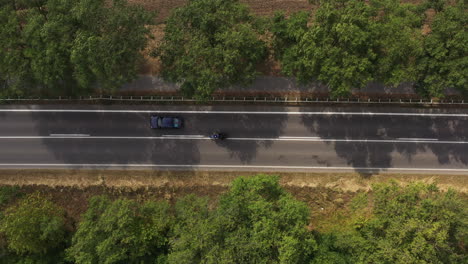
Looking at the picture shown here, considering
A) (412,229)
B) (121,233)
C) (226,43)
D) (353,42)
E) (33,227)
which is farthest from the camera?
(33,227)

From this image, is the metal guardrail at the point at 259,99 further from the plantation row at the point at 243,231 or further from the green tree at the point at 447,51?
the plantation row at the point at 243,231

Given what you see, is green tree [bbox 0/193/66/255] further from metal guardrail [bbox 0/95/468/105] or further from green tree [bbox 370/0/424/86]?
green tree [bbox 370/0/424/86]

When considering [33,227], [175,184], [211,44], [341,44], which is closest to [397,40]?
[341,44]

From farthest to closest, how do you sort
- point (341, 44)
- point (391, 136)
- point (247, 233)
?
point (391, 136)
point (341, 44)
point (247, 233)

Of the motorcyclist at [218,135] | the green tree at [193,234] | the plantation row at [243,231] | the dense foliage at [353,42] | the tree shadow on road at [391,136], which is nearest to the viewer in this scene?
the plantation row at [243,231]

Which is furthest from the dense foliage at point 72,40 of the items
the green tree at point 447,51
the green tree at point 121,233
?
the green tree at point 447,51

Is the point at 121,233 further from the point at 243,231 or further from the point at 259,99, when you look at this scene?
the point at 259,99

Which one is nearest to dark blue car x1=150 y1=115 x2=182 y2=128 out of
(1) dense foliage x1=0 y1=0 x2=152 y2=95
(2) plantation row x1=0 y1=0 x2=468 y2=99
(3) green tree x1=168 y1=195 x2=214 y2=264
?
(2) plantation row x1=0 y1=0 x2=468 y2=99

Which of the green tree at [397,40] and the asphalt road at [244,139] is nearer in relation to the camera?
the green tree at [397,40]
